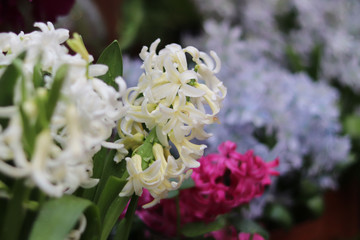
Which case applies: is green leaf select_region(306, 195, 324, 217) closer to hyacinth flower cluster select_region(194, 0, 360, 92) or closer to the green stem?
hyacinth flower cluster select_region(194, 0, 360, 92)

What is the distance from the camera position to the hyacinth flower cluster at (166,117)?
11.2 inches

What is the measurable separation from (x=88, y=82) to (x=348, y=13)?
87 cm

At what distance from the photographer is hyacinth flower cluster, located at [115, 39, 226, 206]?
0.28 m

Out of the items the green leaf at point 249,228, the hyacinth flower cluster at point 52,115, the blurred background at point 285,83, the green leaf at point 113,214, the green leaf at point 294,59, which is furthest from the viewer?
the green leaf at point 294,59

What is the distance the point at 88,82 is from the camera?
0.25 metres

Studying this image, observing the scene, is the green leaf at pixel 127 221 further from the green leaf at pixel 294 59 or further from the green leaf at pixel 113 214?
the green leaf at pixel 294 59

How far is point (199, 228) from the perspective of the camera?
0.40 meters

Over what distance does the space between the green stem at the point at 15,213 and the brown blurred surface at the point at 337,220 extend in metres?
0.55

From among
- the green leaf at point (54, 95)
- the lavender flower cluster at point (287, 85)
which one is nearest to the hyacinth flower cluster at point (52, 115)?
the green leaf at point (54, 95)

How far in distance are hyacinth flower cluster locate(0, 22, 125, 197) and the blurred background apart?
21 centimetres

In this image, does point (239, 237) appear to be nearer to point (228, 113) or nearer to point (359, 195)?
point (228, 113)

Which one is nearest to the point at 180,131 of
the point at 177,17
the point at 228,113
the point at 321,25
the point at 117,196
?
the point at 117,196

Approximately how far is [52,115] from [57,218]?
0.05m

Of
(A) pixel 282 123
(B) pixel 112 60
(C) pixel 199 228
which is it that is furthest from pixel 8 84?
(A) pixel 282 123
